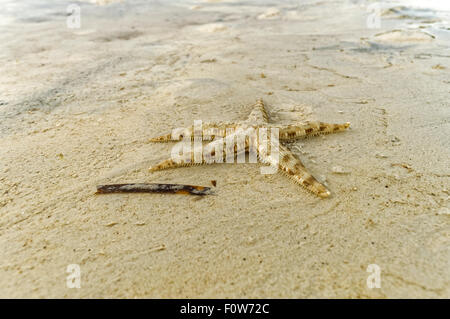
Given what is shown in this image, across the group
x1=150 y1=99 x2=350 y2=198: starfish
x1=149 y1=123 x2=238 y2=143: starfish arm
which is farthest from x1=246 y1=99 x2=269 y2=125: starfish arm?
x1=149 y1=123 x2=238 y2=143: starfish arm

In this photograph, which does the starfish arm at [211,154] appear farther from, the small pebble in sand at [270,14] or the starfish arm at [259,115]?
the small pebble in sand at [270,14]

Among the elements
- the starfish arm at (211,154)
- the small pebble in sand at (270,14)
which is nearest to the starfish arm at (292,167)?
the starfish arm at (211,154)

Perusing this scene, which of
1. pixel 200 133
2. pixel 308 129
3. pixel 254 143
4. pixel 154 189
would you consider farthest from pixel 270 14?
pixel 154 189

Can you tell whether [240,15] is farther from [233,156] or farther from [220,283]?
[220,283]

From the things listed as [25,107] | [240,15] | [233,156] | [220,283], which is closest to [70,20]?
[240,15]

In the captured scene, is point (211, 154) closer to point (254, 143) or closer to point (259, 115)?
point (254, 143)
